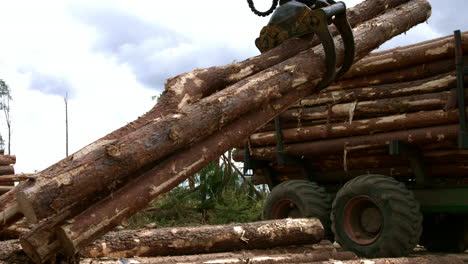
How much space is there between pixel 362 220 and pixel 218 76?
11.3 ft

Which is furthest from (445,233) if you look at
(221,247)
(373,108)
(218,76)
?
(218,76)

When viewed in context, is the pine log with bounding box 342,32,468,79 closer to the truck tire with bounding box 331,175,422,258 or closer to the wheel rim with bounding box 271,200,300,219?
the truck tire with bounding box 331,175,422,258

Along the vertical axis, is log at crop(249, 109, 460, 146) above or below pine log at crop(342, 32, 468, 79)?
below

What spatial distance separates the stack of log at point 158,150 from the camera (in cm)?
386

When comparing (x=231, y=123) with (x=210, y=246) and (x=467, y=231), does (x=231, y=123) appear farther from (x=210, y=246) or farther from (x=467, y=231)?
(x=467, y=231)

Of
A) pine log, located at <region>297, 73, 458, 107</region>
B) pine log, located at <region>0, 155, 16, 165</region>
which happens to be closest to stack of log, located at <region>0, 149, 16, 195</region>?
pine log, located at <region>0, 155, 16, 165</region>

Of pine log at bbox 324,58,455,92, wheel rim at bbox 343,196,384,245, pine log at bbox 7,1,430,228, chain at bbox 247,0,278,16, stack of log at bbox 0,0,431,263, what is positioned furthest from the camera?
pine log at bbox 324,58,455,92

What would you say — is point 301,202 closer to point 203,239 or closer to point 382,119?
point 382,119

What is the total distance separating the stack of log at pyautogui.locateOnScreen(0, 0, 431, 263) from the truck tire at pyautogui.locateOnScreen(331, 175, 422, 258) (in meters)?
2.24

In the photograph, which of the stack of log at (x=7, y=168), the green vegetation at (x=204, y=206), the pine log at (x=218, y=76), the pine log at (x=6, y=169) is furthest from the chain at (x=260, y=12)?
the pine log at (x=6, y=169)

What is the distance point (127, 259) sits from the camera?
4664 mm

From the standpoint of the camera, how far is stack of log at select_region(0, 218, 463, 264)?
15.8 ft

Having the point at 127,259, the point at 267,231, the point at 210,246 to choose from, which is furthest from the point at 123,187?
the point at 267,231

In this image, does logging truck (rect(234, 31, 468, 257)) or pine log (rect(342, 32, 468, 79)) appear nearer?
logging truck (rect(234, 31, 468, 257))
